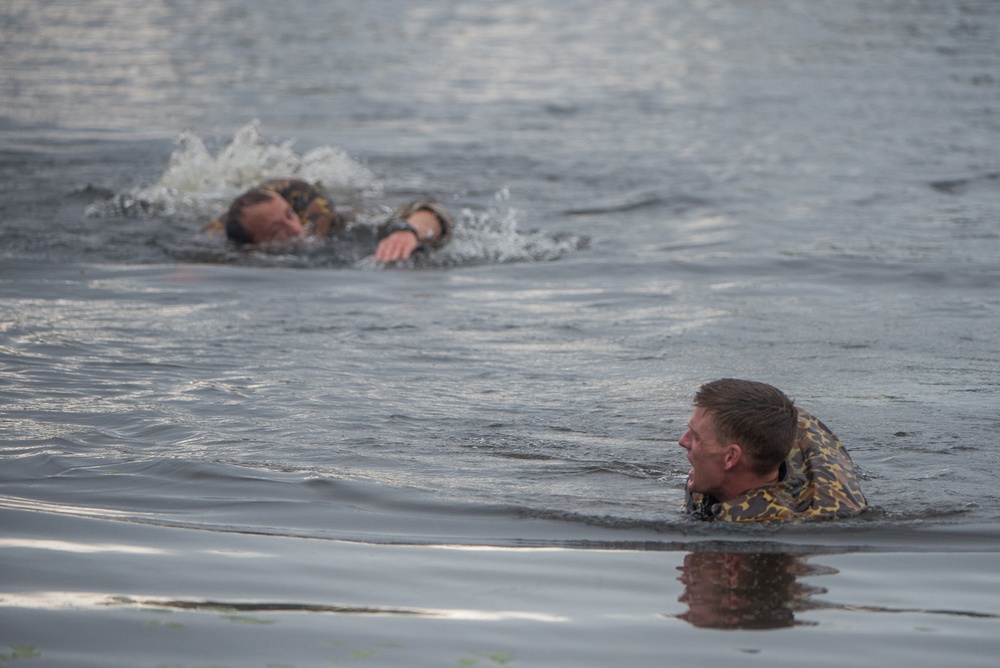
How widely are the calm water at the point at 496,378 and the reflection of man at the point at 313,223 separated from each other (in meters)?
0.22

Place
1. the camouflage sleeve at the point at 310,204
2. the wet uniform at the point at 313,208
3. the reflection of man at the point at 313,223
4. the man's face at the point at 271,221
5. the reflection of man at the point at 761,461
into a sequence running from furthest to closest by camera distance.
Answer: the camouflage sleeve at the point at 310,204 → the wet uniform at the point at 313,208 → the man's face at the point at 271,221 → the reflection of man at the point at 313,223 → the reflection of man at the point at 761,461

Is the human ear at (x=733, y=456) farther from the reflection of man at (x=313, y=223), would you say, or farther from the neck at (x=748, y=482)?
the reflection of man at (x=313, y=223)

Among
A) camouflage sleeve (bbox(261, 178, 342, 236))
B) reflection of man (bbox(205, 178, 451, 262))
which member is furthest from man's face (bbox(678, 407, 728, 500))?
camouflage sleeve (bbox(261, 178, 342, 236))

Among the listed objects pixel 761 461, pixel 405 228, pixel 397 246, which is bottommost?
pixel 761 461

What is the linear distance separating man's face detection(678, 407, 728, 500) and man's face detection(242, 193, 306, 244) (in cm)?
674

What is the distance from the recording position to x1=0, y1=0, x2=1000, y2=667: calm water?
15.4ft

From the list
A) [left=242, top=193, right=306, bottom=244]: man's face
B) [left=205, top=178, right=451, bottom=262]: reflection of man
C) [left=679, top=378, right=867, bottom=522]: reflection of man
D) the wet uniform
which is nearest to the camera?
[left=679, top=378, right=867, bottom=522]: reflection of man

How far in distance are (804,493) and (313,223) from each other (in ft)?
24.0

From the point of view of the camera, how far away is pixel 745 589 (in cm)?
492

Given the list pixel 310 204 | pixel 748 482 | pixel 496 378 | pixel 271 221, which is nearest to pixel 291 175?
pixel 310 204

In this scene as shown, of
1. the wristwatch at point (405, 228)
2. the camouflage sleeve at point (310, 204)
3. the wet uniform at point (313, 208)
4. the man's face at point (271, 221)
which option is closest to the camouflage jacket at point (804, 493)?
the wristwatch at point (405, 228)

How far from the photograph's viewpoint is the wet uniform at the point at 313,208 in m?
11.8

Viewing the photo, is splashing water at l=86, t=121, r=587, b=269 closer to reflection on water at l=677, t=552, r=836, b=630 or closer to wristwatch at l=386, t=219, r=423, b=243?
wristwatch at l=386, t=219, r=423, b=243

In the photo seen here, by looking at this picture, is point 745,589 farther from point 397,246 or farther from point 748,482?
point 397,246
